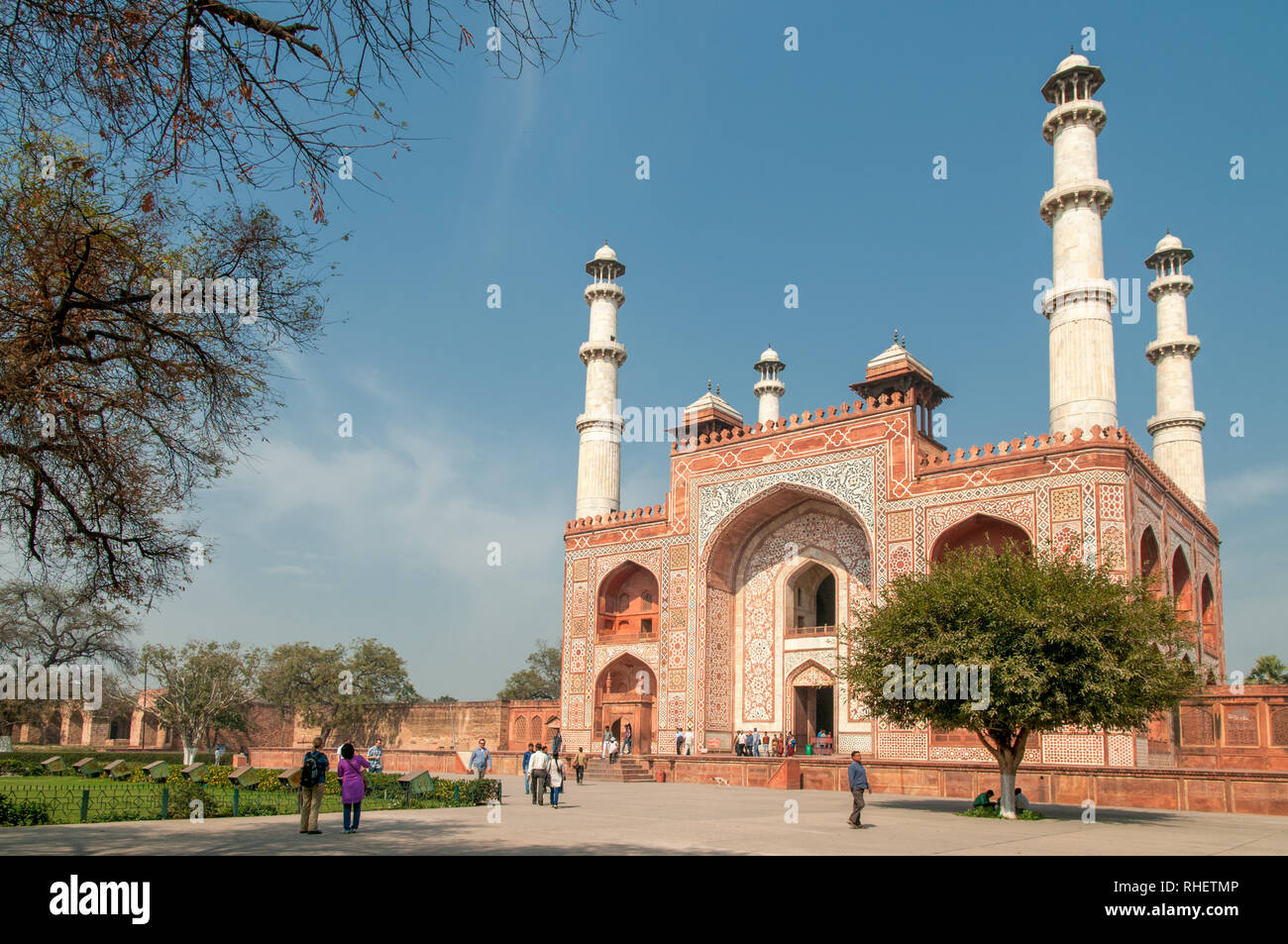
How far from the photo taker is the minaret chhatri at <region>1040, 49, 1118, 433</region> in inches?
986

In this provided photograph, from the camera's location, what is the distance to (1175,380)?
32.8 m

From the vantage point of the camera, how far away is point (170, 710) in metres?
40.6

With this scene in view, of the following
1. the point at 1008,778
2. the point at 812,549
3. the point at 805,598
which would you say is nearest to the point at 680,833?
the point at 1008,778

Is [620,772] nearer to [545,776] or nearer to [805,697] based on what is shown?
[805,697]

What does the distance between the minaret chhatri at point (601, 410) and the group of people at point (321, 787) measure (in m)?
22.3

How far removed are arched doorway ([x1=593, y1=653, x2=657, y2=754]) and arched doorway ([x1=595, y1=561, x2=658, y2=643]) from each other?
1008mm

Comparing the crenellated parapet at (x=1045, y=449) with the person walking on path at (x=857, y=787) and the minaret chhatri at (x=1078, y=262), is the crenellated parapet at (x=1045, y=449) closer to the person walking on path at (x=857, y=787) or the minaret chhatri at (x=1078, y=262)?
the minaret chhatri at (x=1078, y=262)

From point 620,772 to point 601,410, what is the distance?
13.3 m

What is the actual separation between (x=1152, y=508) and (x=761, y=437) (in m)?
10.3

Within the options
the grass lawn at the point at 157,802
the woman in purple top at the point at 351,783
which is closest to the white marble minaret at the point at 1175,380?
the grass lawn at the point at 157,802

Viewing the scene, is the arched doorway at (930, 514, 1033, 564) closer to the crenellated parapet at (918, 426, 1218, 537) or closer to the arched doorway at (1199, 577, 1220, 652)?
the crenellated parapet at (918, 426, 1218, 537)

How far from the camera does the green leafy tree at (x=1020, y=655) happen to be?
15.1 meters
